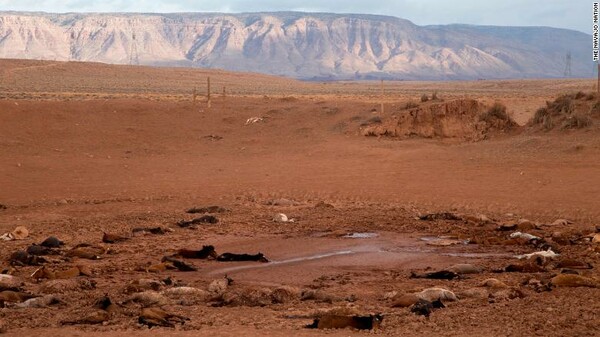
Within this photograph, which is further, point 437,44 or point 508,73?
point 437,44

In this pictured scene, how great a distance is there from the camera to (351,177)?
21.9 m

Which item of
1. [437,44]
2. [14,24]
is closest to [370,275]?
[14,24]

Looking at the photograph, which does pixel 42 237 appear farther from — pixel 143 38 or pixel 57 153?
pixel 143 38

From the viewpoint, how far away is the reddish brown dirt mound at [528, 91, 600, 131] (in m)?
24.2

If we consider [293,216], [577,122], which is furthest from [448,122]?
[293,216]

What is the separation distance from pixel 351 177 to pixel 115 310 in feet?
43.7

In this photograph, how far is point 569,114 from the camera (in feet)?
81.7

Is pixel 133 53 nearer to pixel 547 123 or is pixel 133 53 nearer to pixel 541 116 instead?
pixel 541 116

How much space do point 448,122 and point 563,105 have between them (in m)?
3.63

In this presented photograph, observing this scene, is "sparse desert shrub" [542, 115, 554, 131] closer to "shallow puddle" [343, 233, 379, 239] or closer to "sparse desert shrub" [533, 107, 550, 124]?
"sparse desert shrub" [533, 107, 550, 124]

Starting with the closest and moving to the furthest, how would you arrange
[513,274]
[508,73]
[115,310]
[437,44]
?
[115,310]
[513,274]
[508,73]
[437,44]

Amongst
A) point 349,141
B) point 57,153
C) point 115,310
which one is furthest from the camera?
point 349,141

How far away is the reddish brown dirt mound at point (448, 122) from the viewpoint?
Result: 89.3ft

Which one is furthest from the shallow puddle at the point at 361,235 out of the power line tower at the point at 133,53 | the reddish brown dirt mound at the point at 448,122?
the power line tower at the point at 133,53
